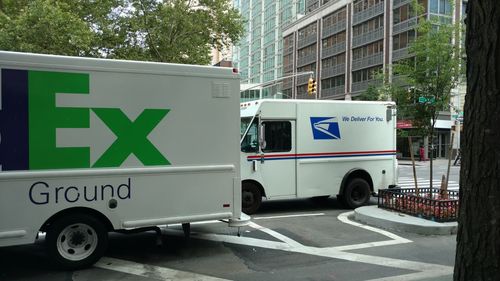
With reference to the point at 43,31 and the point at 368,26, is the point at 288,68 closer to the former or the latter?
the point at 368,26

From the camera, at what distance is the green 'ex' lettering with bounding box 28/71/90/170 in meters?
5.93

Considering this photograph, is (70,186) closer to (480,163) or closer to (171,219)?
(171,219)

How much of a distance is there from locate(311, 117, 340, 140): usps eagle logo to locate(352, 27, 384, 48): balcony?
4952 cm

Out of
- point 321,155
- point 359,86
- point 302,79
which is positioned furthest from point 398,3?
point 321,155

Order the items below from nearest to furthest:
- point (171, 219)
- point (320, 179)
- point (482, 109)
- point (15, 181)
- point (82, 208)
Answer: point (482, 109) < point (15, 181) < point (82, 208) < point (171, 219) < point (320, 179)

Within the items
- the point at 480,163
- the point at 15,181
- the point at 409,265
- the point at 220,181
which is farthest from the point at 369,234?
the point at 480,163

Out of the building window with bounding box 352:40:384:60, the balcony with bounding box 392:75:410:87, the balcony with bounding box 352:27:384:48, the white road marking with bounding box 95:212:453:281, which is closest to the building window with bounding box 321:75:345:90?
the building window with bounding box 352:40:384:60

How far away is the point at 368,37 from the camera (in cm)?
6084

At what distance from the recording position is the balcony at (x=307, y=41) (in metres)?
78.6

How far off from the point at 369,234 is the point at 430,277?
8.67 feet

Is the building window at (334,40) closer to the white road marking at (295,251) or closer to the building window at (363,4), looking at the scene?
the building window at (363,4)

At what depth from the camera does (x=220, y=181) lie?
705cm

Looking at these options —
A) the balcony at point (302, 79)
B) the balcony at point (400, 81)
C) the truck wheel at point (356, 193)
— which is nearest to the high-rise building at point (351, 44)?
the balcony at point (302, 79)

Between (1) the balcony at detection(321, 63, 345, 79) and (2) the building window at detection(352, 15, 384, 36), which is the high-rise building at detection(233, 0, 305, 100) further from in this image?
(2) the building window at detection(352, 15, 384, 36)
